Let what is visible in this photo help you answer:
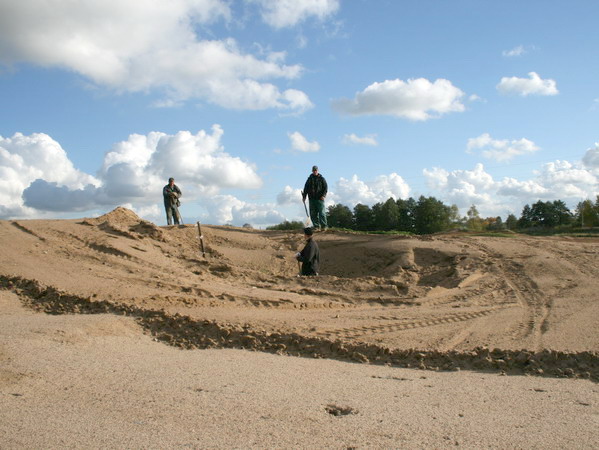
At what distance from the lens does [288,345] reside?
5836 millimetres

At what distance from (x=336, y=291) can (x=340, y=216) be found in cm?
1653

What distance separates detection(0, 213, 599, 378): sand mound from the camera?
582 cm

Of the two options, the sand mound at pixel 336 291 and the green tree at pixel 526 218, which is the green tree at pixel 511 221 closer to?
the green tree at pixel 526 218

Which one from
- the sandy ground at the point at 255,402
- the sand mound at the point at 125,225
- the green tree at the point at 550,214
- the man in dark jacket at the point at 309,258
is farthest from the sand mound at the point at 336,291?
the green tree at the point at 550,214

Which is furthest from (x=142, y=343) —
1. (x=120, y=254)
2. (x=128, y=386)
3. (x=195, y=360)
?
(x=120, y=254)

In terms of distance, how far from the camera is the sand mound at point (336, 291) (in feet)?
19.1

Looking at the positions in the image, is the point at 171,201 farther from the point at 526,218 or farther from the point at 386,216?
the point at 526,218

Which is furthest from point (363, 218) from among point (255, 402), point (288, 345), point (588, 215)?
point (255, 402)

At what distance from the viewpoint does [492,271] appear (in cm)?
1008

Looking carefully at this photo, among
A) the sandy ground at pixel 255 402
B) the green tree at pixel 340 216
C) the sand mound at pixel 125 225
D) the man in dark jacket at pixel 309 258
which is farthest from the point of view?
the green tree at pixel 340 216

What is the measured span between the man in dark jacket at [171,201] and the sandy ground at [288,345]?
9.55 ft

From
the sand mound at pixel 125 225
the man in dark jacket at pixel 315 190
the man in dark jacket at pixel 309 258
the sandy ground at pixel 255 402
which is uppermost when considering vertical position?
the man in dark jacket at pixel 315 190

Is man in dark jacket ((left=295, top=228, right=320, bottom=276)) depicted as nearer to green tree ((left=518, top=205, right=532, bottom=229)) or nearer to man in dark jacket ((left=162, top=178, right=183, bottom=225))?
man in dark jacket ((left=162, top=178, right=183, bottom=225))

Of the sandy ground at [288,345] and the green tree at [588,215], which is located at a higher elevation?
the green tree at [588,215]
